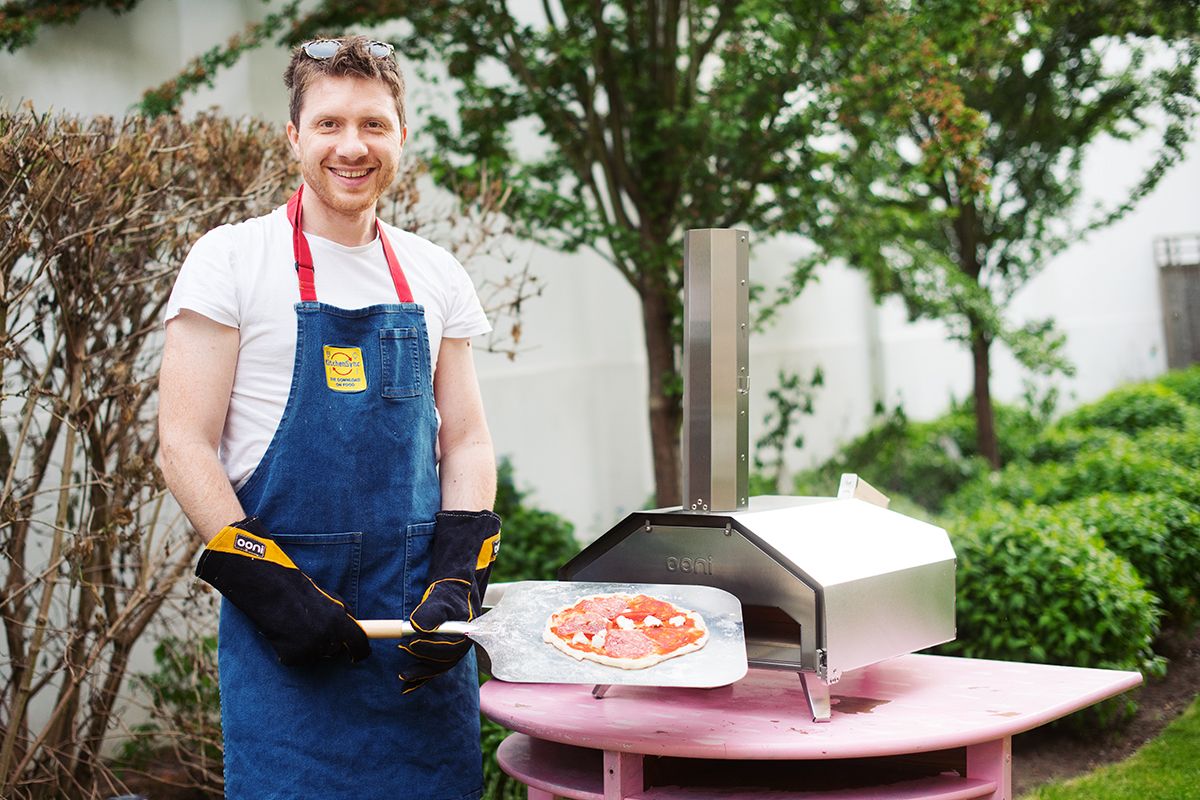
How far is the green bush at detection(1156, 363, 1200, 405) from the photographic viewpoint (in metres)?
12.0

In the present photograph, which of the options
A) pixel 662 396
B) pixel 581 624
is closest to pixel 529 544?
pixel 662 396

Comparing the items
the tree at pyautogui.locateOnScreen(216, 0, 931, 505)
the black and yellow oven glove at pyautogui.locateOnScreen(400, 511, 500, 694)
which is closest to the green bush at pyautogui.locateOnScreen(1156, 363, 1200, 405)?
the tree at pyautogui.locateOnScreen(216, 0, 931, 505)

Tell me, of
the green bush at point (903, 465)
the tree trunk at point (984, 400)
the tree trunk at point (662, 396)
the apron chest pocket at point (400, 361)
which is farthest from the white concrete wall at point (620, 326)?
the apron chest pocket at point (400, 361)

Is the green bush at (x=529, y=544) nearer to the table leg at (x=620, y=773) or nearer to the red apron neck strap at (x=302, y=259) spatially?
the table leg at (x=620, y=773)

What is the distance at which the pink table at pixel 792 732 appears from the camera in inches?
102

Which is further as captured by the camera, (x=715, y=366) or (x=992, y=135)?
(x=992, y=135)

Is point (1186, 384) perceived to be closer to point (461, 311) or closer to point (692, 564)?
point (692, 564)

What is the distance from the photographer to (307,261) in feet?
7.82

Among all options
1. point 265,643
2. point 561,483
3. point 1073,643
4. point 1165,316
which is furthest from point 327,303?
point 1165,316

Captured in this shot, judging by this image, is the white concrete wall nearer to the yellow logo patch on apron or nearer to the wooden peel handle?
the yellow logo patch on apron

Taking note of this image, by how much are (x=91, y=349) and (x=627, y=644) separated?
234cm

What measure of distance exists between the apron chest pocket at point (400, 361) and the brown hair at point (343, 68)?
1.41 ft

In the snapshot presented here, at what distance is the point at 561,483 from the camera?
8562 mm

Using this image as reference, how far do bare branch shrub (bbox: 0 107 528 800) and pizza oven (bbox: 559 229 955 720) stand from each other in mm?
1667
